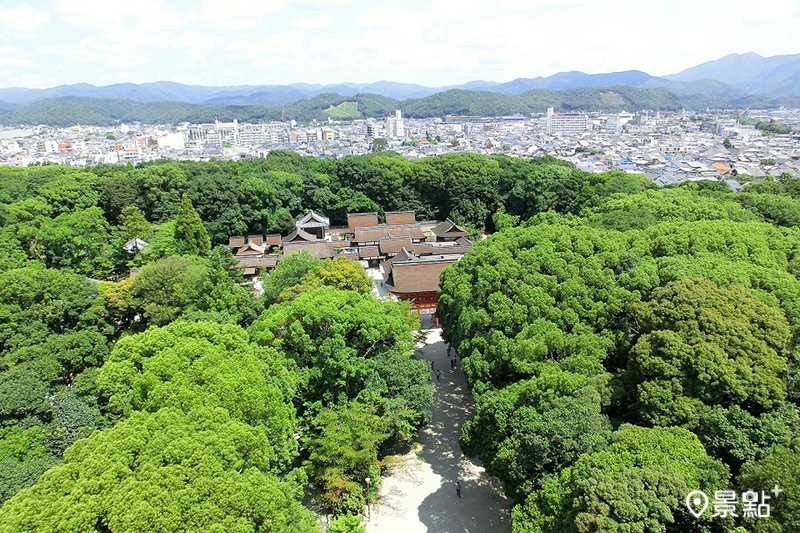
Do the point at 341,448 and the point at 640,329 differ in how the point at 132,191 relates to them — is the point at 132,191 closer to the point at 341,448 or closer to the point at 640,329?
the point at 341,448

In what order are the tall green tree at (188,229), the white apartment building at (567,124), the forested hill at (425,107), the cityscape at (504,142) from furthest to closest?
the forested hill at (425,107) → the white apartment building at (567,124) → the cityscape at (504,142) → the tall green tree at (188,229)

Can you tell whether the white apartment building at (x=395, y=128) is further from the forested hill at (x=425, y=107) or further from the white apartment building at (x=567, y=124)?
the white apartment building at (x=567, y=124)

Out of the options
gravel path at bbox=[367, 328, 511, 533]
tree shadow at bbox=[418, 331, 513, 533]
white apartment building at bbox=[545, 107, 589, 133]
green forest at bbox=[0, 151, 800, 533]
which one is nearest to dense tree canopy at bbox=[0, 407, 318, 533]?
green forest at bbox=[0, 151, 800, 533]

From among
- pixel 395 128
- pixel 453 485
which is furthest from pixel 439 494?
pixel 395 128

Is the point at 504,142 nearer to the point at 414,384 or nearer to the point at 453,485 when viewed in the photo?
the point at 414,384

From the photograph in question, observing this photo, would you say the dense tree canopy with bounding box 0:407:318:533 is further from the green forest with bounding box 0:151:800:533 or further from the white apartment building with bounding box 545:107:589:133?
the white apartment building with bounding box 545:107:589:133

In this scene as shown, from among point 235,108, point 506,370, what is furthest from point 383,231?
point 235,108

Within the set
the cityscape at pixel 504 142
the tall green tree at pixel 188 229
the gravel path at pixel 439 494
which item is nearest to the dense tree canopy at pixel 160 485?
the gravel path at pixel 439 494
